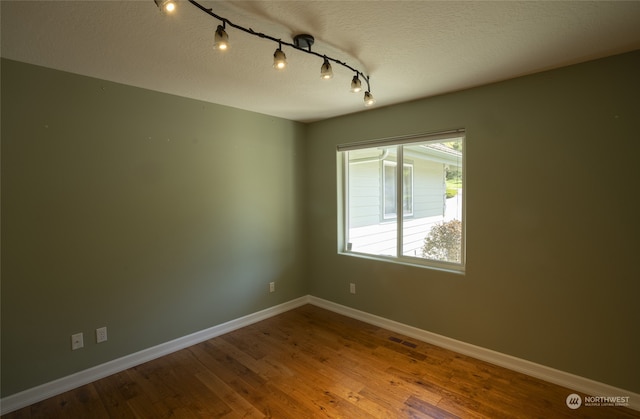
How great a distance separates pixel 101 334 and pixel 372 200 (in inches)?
115

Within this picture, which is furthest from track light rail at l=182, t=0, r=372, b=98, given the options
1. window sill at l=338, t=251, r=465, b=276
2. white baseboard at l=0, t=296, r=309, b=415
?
white baseboard at l=0, t=296, r=309, b=415

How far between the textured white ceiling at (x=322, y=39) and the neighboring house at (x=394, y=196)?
0.78m

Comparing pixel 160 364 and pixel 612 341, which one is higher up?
pixel 612 341

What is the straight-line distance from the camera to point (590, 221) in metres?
2.26

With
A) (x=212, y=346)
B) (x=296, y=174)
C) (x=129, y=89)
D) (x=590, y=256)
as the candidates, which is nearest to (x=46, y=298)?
(x=212, y=346)

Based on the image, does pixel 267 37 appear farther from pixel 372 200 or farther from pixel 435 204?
pixel 372 200

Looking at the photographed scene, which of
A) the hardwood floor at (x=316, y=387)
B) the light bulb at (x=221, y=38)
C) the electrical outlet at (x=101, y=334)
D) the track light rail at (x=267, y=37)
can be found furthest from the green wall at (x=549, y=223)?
the electrical outlet at (x=101, y=334)

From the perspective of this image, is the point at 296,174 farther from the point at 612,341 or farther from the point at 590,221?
the point at 612,341

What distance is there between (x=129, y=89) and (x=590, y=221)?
3.76 meters

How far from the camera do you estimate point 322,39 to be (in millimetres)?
1906

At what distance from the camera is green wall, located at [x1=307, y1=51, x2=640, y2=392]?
2.16m

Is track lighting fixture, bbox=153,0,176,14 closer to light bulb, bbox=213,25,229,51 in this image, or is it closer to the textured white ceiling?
light bulb, bbox=213,25,229,51

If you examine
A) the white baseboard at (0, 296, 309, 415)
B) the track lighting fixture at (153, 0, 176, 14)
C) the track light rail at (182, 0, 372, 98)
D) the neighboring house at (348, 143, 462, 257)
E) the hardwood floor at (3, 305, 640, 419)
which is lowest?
the hardwood floor at (3, 305, 640, 419)

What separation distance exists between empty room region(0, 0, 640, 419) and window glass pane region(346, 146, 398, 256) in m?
0.10
